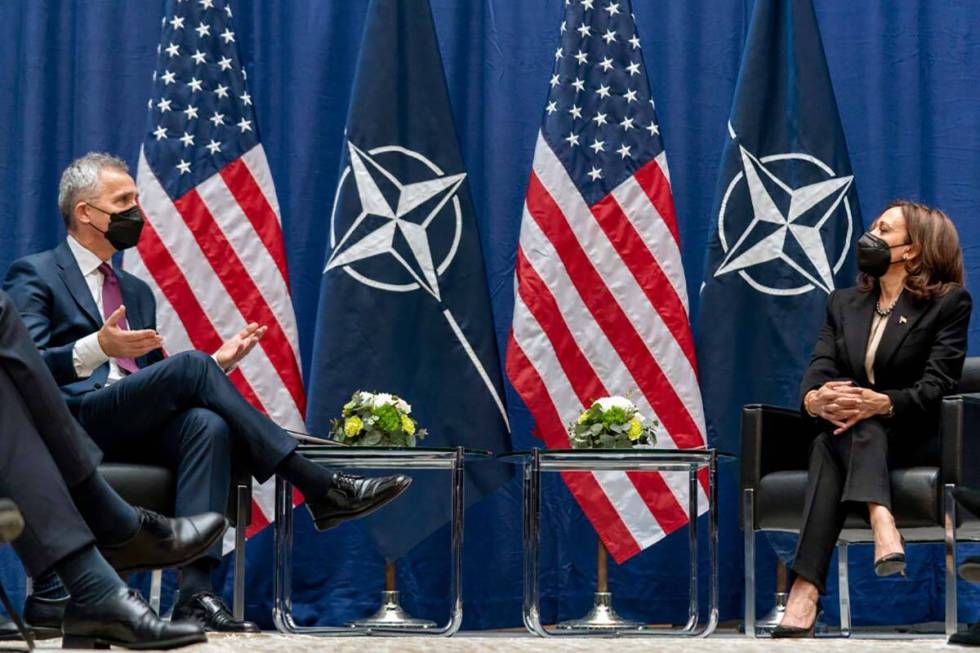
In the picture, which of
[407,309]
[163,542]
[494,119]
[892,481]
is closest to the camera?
[163,542]

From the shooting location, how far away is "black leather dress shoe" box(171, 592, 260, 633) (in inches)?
141

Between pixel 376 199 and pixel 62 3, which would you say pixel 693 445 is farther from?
pixel 62 3

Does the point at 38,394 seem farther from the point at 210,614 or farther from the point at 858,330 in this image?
the point at 858,330

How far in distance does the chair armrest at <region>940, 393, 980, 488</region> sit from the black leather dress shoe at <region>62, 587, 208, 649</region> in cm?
208

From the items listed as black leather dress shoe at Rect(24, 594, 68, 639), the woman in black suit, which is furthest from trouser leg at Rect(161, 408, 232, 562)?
the woman in black suit

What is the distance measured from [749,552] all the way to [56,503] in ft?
7.39

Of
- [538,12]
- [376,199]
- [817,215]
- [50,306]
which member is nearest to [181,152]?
[376,199]

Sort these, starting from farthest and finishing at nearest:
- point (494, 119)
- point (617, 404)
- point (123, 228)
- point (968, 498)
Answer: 1. point (494, 119)
2. point (617, 404)
3. point (123, 228)
4. point (968, 498)

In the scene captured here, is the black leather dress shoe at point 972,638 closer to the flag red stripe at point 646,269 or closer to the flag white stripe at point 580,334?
the flag white stripe at point 580,334

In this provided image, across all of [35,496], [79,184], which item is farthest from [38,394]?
[79,184]

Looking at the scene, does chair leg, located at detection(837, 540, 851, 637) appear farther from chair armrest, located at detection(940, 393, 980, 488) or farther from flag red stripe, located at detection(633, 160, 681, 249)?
flag red stripe, located at detection(633, 160, 681, 249)

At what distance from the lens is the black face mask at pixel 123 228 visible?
4051 millimetres

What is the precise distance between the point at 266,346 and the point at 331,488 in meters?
1.10

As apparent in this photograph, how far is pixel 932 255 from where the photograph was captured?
4129mm
